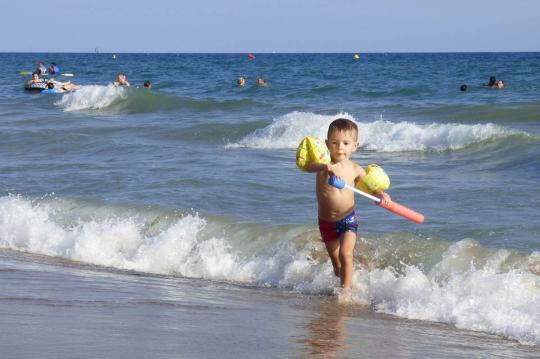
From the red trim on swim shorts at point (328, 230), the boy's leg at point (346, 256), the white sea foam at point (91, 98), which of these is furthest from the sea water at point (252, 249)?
the white sea foam at point (91, 98)

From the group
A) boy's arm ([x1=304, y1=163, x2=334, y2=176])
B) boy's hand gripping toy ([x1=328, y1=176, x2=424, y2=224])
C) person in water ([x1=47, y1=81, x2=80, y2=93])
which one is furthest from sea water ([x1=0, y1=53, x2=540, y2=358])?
person in water ([x1=47, y1=81, x2=80, y2=93])

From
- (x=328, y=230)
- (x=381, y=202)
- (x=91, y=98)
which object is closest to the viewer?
(x=381, y=202)

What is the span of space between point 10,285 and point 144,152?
28.6 feet

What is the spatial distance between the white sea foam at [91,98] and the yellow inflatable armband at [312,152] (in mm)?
20860

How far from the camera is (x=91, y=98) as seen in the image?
27281 millimetres

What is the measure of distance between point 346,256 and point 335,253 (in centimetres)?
18

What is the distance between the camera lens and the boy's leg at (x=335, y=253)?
6.73 metres

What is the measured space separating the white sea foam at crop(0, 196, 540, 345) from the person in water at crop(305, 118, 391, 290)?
272 millimetres

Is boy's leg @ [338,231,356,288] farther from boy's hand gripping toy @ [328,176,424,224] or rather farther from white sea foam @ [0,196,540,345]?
boy's hand gripping toy @ [328,176,424,224]

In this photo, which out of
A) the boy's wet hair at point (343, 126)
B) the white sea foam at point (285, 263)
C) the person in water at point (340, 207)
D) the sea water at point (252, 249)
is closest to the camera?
the sea water at point (252, 249)

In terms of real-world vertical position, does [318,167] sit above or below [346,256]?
above

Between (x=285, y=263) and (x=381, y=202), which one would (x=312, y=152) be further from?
(x=285, y=263)

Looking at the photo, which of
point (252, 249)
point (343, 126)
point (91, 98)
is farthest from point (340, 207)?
point (91, 98)

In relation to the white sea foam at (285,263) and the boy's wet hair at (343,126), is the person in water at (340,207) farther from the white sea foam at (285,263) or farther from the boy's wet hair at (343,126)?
the white sea foam at (285,263)
